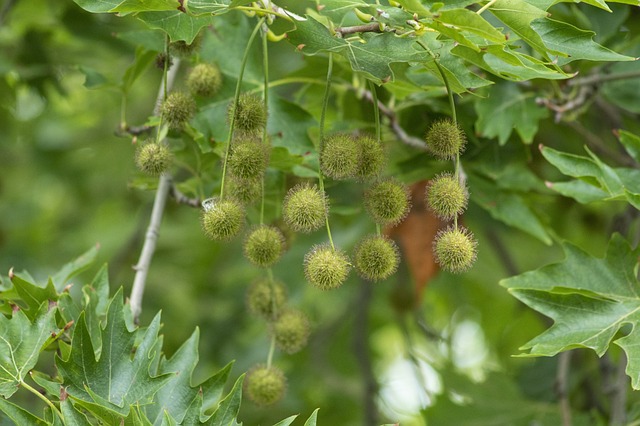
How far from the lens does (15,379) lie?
7.56 feet

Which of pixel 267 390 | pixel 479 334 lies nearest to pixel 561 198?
pixel 479 334

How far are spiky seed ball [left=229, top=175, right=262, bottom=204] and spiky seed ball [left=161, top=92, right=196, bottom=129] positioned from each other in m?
0.27

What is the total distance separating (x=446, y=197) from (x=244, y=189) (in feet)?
1.84

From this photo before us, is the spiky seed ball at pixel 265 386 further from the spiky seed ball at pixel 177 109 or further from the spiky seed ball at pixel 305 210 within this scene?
the spiky seed ball at pixel 177 109

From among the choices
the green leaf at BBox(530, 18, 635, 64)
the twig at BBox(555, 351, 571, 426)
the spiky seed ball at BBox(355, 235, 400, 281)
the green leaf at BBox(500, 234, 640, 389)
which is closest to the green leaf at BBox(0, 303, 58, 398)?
the spiky seed ball at BBox(355, 235, 400, 281)

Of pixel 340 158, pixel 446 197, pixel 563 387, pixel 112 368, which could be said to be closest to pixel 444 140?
pixel 446 197

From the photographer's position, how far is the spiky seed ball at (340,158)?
2.29 meters

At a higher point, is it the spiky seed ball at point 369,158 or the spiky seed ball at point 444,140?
the spiky seed ball at point 444,140

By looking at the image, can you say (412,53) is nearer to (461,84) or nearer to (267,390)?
(461,84)

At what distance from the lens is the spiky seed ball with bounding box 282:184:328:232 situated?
2.30 metres

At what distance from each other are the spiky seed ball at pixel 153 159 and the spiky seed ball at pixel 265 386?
2.24ft

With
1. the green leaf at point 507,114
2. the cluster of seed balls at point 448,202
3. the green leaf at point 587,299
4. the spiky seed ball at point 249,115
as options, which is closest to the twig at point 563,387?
the green leaf at point 587,299

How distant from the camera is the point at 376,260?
2318 millimetres

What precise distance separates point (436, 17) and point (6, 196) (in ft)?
15.1
